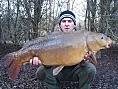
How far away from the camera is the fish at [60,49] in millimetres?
2449

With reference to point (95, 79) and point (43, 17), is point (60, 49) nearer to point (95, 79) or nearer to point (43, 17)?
point (95, 79)

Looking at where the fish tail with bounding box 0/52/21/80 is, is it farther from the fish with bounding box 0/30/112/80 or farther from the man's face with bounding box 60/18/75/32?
the man's face with bounding box 60/18/75/32

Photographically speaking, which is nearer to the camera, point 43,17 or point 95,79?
point 95,79

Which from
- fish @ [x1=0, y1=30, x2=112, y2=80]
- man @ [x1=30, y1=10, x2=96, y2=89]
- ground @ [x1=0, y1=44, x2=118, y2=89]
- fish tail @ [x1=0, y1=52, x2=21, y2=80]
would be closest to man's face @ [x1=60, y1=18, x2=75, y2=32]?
man @ [x1=30, y1=10, x2=96, y2=89]

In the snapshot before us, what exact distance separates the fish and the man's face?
0.45 metres

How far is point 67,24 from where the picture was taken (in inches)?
119

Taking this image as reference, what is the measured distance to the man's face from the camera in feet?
9.85

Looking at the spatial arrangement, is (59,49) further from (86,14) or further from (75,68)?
(86,14)

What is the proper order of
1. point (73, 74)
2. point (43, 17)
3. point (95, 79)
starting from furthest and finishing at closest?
point (43, 17) < point (95, 79) < point (73, 74)

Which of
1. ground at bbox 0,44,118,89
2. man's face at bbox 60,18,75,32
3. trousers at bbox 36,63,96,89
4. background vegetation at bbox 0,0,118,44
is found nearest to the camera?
man's face at bbox 60,18,75,32

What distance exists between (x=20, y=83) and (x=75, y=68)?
138cm

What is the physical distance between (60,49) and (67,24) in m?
0.61

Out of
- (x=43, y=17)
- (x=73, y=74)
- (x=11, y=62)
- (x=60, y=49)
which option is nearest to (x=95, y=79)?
(x=73, y=74)

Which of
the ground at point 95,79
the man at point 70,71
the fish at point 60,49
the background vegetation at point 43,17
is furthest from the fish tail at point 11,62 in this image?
the background vegetation at point 43,17
